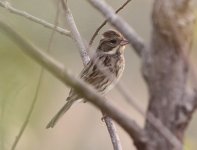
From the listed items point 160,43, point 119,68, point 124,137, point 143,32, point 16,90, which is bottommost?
point 160,43

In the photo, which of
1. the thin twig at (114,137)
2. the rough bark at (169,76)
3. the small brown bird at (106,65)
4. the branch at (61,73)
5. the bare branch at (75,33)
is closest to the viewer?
the branch at (61,73)

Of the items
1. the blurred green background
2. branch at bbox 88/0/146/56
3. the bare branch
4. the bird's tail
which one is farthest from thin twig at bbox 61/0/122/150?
branch at bbox 88/0/146/56

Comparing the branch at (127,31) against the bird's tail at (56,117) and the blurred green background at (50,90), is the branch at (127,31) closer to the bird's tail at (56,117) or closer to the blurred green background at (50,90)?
the blurred green background at (50,90)

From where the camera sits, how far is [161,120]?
165cm

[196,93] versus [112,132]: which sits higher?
[112,132]

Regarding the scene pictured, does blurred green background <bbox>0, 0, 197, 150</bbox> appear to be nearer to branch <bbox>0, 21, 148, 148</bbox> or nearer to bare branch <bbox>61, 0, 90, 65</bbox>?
bare branch <bbox>61, 0, 90, 65</bbox>

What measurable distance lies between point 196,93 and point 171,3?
0.23 m

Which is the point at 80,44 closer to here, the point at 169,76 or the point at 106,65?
the point at 106,65

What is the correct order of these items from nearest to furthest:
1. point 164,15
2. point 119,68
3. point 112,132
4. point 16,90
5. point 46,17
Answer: point 164,15 → point 16,90 → point 112,132 → point 119,68 → point 46,17

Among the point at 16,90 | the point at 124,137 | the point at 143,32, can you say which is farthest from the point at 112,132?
the point at 143,32

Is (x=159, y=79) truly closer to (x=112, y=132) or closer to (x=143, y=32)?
(x=112, y=132)

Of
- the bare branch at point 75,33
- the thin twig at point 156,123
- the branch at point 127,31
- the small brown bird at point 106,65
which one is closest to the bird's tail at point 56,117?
the small brown bird at point 106,65

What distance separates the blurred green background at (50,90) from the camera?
10.8ft

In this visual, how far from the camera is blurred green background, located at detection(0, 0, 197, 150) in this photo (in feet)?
10.8
